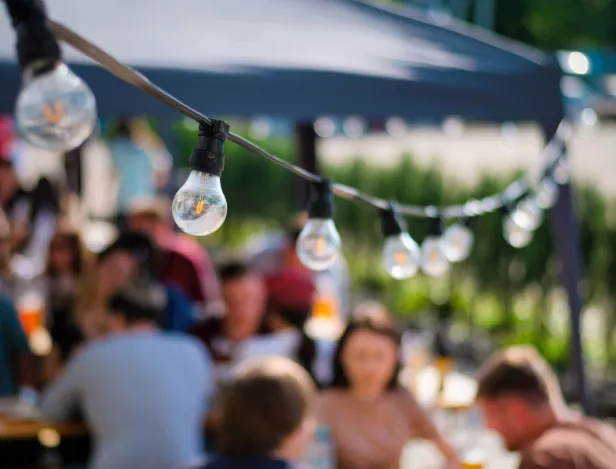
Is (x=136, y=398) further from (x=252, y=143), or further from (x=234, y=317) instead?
(x=252, y=143)

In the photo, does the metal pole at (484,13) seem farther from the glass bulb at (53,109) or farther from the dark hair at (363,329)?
the glass bulb at (53,109)

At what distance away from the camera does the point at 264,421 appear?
2.26 meters

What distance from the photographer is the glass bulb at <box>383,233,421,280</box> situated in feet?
7.33

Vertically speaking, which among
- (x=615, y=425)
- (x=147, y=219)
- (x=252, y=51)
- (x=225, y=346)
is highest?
(x=252, y=51)

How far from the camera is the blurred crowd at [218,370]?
93.7 inches

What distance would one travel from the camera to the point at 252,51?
315cm

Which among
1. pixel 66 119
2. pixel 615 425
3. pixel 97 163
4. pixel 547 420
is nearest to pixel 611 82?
pixel 615 425

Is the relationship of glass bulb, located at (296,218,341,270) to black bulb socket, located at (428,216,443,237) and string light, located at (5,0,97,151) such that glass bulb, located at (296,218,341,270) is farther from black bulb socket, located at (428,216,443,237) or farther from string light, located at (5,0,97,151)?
black bulb socket, located at (428,216,443,237)

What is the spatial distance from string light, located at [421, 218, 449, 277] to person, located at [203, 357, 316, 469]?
59 centimetres

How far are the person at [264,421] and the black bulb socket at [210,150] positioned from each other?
97cm

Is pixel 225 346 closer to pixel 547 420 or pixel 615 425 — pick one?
pixel 547 420

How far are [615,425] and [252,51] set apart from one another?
3768mm

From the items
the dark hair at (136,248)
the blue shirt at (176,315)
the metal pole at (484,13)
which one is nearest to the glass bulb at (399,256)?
the dark hair at (136,248)

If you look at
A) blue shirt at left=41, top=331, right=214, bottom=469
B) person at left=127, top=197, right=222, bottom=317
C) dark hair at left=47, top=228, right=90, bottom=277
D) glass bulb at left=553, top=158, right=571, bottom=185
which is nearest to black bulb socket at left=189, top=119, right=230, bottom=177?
blue shirt at left=41, top=331, right=214, bottom=469
